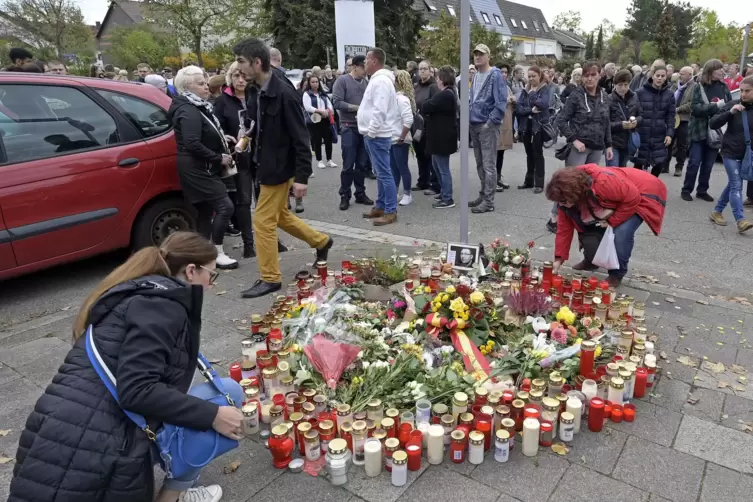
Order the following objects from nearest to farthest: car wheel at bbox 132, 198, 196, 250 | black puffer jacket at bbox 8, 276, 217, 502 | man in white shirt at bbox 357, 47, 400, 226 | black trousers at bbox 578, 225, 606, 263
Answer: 1. black puffer jacket at bbox 8, 276, 217, 502
2. black trousers at bbox 578, 225, 606, 263
3. car wheel at bbox 132, 198, 196, 250
4. man in white shirt at bbox 357, 47, 400, 226

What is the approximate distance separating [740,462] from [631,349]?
859 millimetres

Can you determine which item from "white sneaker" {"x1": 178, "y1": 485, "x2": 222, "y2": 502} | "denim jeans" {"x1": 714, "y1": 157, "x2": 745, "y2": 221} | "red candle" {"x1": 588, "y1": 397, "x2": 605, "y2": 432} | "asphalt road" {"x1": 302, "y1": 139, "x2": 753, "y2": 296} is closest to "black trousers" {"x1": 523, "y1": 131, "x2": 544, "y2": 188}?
"asphalt road" {"x1": 302, "y1": 139, "x2": 753, "y2": 296}

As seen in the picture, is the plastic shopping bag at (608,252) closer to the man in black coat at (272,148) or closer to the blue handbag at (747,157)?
the man in black coat at (272,148)

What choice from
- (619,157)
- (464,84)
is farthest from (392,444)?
(619,157)

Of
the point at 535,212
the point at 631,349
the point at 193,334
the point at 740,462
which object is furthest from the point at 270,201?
the point at 535,212

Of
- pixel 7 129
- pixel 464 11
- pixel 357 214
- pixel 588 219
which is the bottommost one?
pixel 357 214

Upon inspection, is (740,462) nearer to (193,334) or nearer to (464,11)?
(193,334)

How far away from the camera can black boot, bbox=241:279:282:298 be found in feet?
15.1

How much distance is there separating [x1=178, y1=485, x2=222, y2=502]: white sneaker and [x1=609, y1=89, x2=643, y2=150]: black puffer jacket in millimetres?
6648

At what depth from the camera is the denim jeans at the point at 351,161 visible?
756cm

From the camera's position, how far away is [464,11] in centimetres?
409

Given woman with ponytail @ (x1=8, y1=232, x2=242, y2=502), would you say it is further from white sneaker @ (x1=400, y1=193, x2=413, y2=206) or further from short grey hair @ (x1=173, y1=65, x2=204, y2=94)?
white sneaker @ (x1=400, y1=193, x2=413, y2=206)

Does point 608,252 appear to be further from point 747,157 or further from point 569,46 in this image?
point 569,46

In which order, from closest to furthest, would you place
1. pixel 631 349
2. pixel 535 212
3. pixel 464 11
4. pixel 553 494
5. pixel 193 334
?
pixel 193 334 → pixel 553 494 → pixel 631 349 → pixel 464 11 → pixel 535 212
